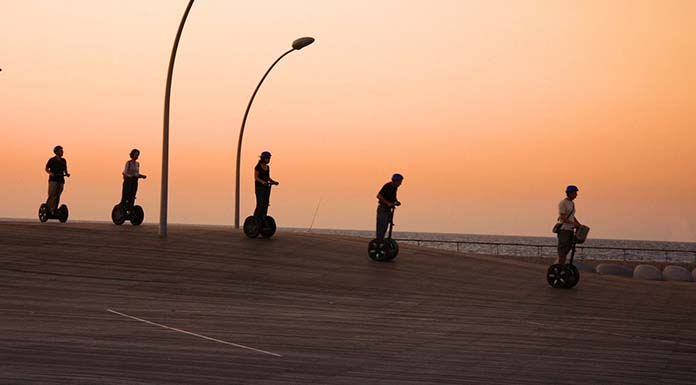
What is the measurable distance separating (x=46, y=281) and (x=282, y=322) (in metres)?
5.70

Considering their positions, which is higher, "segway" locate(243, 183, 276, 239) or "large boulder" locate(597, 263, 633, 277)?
"segway" locate(243, 183, 276, 239)

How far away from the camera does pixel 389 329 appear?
14922 millimetres

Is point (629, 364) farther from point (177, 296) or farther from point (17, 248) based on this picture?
point (17, 248)

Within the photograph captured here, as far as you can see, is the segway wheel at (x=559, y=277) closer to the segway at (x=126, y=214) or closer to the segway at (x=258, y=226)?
the segway at (x=258, y=226)

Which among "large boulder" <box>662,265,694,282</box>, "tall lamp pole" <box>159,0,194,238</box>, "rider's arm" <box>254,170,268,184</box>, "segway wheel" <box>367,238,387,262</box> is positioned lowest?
"large boulder" <box>662,265,694,282</box>

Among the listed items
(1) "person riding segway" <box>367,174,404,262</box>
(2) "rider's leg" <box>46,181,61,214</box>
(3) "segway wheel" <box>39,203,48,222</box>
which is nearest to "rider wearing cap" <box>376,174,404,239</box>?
(1) "person riding segway" <box>367,174,404,262</box>

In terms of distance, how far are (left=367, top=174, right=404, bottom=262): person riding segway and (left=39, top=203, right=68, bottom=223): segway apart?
11354 millimetres

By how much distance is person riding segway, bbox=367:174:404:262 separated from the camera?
23.6 m

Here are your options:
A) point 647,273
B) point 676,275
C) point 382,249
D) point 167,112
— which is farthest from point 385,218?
point 676,275

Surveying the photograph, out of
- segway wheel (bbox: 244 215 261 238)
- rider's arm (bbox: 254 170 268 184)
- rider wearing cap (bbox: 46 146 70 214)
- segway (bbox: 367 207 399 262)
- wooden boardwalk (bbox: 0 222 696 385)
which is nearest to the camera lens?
wooden boardwalk (bbox: 0 222 696 385)

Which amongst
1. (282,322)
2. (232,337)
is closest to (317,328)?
(282,322)

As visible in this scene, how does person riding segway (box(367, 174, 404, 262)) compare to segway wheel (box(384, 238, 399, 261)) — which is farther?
segway wheel (box(384, 238, 399, 261))

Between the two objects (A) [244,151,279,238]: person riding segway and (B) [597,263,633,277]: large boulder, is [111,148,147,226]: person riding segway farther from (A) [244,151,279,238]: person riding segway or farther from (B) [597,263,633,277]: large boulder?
(B) [597,263,633,277]: large boulder

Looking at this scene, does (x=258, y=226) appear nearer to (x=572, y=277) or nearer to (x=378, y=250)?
(x=378, y=250)
